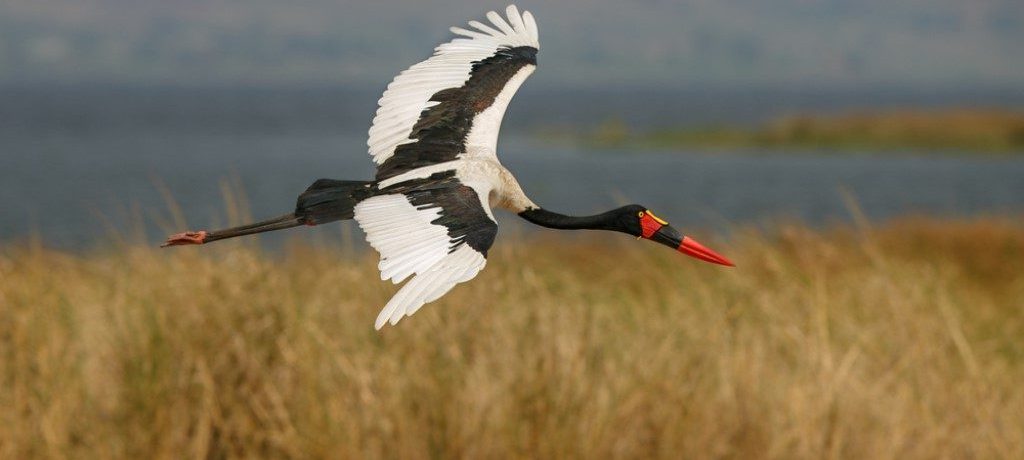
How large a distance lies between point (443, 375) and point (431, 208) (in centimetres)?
680

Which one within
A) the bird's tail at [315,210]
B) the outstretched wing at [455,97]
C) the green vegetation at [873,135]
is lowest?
the green vegetation at [873,135]

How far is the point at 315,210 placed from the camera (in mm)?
2287

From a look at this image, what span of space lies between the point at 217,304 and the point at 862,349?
606 centimetres

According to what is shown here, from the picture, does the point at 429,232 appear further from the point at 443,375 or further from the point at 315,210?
the point at 443,375

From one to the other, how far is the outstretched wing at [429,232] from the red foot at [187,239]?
31 cm

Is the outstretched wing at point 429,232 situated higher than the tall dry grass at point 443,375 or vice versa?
the outstretched wing at point 429,232

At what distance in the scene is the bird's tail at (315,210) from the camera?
2262mm

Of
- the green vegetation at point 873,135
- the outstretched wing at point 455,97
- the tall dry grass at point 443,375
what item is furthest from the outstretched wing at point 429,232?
the green vegetation at point 873,135

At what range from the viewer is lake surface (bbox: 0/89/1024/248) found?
46.8 metres

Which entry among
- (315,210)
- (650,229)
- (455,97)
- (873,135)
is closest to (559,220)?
Answer: (650,229)

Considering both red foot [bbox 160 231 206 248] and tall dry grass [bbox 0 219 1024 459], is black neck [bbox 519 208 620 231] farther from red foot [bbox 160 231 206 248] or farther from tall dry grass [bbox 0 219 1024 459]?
tall dry grass [bbox 0 219 1024 459]

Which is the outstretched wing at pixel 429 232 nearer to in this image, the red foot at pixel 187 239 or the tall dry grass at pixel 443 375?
the red foot at pixel 187 239

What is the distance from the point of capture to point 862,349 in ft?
37.3

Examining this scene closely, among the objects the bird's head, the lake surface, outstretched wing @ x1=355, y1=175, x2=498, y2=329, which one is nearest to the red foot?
outstretched wing @ x1=355, y1=175, x2=498, y2=329
